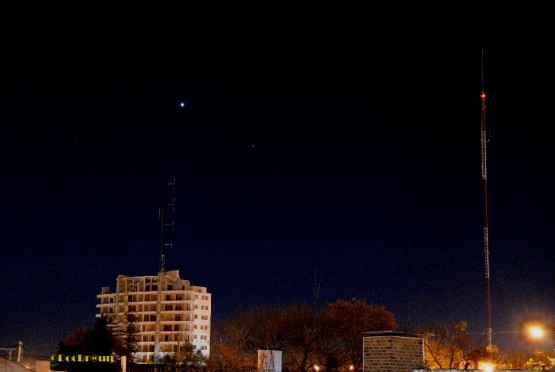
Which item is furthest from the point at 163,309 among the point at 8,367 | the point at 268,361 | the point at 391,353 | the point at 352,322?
the point at 8,367

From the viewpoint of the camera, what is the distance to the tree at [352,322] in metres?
56.4

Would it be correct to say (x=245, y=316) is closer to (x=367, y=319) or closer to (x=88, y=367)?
(x=367, y=319)

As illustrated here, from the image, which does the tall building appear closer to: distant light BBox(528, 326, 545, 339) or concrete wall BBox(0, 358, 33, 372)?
distant light BBox(528, 326, 545, 339)

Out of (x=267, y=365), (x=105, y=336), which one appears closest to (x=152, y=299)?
(x=105, y=336)

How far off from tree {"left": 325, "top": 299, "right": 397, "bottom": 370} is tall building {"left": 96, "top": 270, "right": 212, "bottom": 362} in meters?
65.5

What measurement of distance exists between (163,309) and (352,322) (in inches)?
3009

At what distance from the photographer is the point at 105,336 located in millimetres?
48688

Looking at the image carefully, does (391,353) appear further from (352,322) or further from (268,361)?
(352,322)

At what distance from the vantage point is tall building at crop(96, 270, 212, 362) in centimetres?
13000

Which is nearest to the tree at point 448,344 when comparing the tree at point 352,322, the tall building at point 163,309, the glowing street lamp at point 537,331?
the tree at point 352,322

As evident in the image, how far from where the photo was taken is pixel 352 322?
6244 cm

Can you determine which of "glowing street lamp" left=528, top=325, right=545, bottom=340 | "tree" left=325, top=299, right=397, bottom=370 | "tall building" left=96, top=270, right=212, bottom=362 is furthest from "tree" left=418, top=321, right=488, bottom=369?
"tall building" left=96, top=270, right=212, bottom=362

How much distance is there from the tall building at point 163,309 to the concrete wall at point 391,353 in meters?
113

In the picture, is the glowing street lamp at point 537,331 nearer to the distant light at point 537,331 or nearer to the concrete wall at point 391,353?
the distant light at point 537,331
